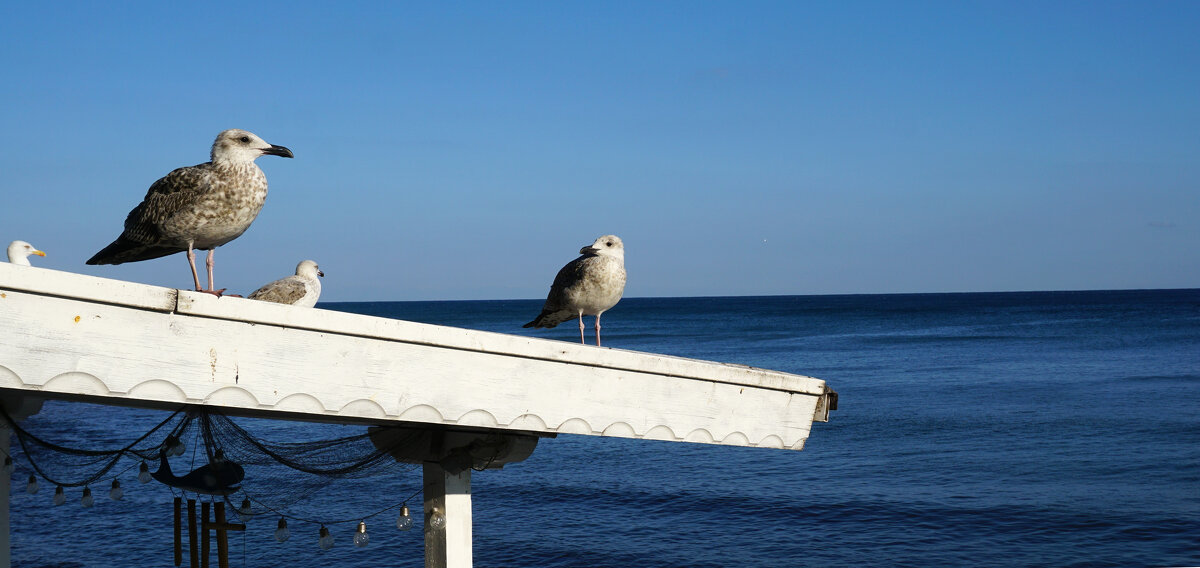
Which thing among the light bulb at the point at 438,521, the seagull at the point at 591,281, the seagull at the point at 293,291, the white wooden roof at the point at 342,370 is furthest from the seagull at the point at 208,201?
the seagull at the point at 591,281

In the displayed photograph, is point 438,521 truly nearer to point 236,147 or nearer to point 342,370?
point 342,370

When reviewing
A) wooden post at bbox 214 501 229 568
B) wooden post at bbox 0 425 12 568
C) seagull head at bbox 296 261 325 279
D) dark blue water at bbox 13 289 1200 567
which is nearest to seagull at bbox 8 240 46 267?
dark blue water at bbox 13 289 1200 567

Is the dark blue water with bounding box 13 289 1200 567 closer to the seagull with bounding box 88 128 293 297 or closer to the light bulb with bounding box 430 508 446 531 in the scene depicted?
the seagull with bounding box 88 128 293 297

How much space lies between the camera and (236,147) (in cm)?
457

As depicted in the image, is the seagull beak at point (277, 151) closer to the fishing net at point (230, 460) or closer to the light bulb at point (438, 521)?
the fishing net at point (230, 460)

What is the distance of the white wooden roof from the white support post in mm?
695

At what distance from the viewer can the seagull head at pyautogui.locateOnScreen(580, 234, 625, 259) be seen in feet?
25.0

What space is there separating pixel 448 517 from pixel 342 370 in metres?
1.30

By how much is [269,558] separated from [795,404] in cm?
1034

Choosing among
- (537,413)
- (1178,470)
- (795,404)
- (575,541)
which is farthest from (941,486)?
(537,413)

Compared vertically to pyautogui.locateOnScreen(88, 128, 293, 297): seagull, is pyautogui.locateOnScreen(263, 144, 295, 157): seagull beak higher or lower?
higher

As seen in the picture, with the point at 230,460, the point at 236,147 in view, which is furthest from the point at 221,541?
the point at 236,147

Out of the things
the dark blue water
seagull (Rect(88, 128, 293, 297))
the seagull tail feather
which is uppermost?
seagull (Rect(88, 128, 293, 297))

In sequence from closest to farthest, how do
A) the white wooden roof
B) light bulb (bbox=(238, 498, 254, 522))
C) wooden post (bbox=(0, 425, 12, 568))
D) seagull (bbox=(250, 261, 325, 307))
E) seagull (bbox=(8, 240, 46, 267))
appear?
the white wooden roof
light bulb (bbox=(238, 498, 254, 522))
wooden post (bbox=(0, 425, 12, 568))
seagull (bbox=(250, 261, 325, 307))
seagull (bbox=(8, 240, 46, 267))
